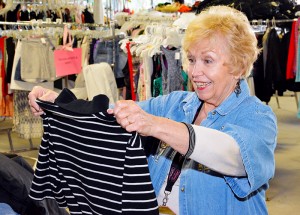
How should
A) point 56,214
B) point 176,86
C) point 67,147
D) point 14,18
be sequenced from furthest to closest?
1. point 14,18
2. point 176,86
3. point 56,214
4. point 67,147

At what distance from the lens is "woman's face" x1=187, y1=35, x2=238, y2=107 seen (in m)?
1.85

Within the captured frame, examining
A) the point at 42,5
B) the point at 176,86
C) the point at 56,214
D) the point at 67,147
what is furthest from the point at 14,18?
the point at 67,147

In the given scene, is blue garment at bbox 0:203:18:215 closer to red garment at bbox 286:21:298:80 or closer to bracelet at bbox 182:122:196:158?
bracelet at bbox 182:122:196:158

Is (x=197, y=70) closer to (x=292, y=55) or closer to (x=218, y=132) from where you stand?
(x=218, y=132)

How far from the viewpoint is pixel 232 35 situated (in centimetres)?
187

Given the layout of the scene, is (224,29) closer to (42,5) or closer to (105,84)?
(105,84)

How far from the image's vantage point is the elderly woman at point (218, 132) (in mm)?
1578

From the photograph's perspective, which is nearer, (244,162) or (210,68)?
(244,162)

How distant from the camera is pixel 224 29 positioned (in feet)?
6.19

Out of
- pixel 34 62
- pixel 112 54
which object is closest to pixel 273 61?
pixel 112 54

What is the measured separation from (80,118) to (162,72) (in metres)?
2.74

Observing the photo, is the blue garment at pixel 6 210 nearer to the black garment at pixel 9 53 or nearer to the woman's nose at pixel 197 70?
the woman's nose at pixel 197 70

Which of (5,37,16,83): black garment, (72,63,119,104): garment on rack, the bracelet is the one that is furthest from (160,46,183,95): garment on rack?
the bracelet

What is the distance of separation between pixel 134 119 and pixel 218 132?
27 centimetres
